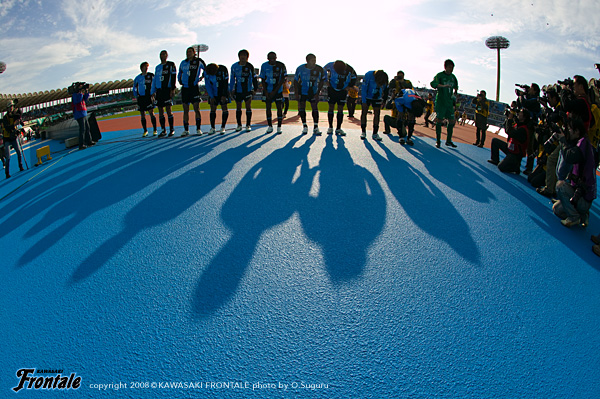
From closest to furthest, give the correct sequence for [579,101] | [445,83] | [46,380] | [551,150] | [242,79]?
[46,380] → [579,101] → [551,150] → [445,83] → [242,79]

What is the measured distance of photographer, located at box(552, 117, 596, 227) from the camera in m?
3.96

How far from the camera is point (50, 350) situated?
7.25ft

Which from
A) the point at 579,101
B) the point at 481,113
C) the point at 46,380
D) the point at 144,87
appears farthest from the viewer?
the point at 481,113

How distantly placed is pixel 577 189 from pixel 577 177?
160 mm

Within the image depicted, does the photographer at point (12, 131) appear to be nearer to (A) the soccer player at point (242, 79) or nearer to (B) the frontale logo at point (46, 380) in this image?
(A) the soccer player at point (242, 79)

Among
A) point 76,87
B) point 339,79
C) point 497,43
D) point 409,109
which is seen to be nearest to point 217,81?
point 339,79

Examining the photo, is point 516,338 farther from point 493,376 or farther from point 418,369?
point 418,369

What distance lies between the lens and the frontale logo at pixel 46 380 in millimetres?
1959

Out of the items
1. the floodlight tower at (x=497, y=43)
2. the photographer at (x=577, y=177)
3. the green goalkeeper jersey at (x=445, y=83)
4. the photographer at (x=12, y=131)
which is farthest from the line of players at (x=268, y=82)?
the floodlight tower at (x=497, y=43)

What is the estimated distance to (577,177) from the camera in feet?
13.2

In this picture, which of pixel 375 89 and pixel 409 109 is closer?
pixel 409 109

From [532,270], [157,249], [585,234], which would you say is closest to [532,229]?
[585,234]

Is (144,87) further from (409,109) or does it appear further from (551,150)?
(551,150)

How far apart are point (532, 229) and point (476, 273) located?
172 cm
